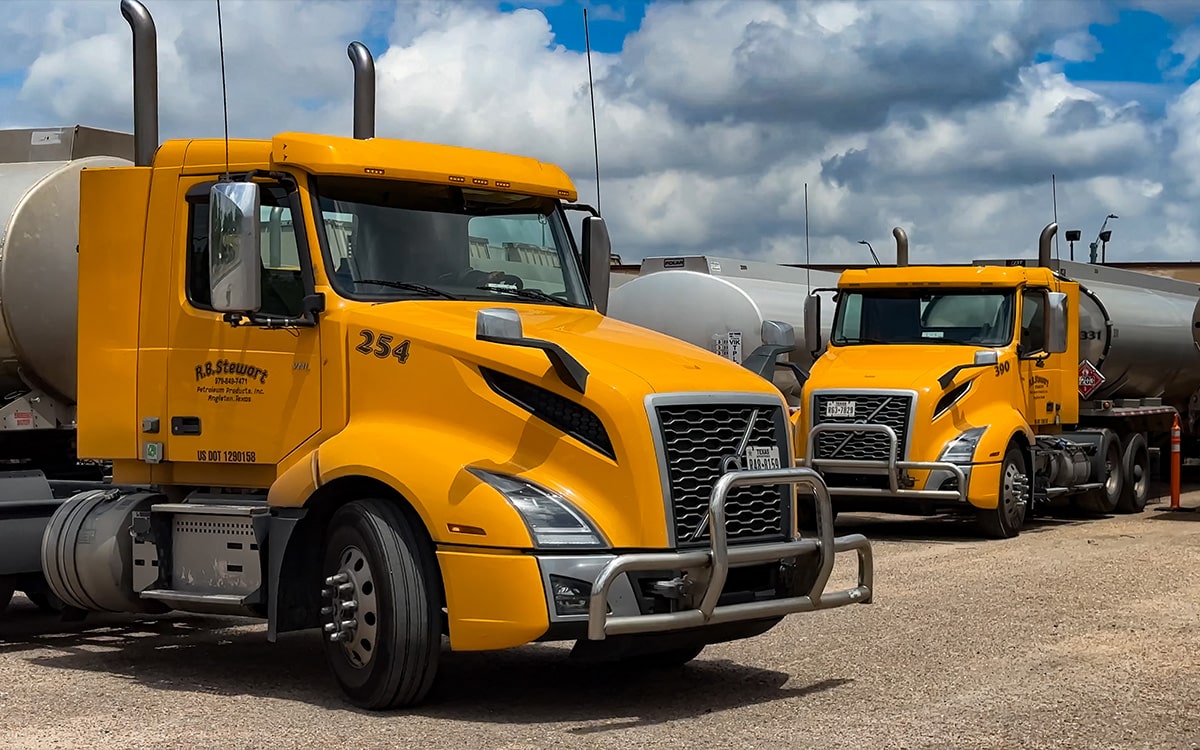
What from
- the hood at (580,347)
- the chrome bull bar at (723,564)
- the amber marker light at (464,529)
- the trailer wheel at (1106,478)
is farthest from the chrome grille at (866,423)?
the amber marker light at (464,529)


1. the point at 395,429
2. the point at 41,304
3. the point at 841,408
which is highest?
the point at 41,304

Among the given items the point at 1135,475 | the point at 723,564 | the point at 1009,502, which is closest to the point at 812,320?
the point at 1009,502

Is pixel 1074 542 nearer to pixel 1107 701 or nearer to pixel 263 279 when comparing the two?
pixel 1107 701

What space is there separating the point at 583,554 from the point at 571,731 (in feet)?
2.68

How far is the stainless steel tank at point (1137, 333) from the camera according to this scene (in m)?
21.1

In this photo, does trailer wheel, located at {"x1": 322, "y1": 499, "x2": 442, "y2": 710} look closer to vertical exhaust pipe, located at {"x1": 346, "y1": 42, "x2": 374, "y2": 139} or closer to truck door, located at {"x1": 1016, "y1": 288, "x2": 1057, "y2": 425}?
vertical exhaust pipe, located at {"x1": 346, "y1": 42, "x2": 374, "y2": 139}

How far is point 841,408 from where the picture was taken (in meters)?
17.1

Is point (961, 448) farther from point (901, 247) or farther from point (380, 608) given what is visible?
point (380, 608)

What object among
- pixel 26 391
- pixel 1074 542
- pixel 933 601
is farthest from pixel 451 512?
pixel 1074 542

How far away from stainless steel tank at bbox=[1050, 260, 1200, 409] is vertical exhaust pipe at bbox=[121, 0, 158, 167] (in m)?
13.8

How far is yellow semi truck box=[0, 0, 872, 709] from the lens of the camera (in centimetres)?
738

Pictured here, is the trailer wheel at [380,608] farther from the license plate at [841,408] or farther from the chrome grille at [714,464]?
the license plate at [841,408]

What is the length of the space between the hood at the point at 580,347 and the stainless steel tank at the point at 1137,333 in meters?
13.4

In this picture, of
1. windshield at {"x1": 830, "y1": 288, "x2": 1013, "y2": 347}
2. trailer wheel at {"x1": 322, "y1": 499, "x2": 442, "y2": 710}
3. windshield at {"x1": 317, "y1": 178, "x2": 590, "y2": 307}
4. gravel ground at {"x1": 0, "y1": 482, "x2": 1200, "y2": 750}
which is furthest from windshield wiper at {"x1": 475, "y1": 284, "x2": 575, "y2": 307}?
windshield at {"x1": 830, "y1": 288, "x2": 1013, "y2": 347}
